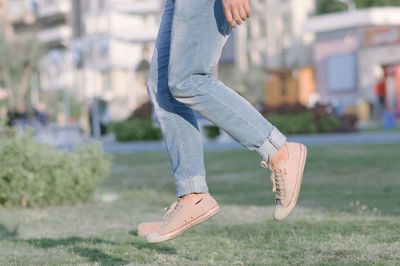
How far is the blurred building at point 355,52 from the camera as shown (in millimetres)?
49625

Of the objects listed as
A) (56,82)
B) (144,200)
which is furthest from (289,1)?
(144,200)

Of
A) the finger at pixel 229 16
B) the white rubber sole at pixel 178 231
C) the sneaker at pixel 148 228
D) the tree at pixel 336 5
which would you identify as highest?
the finger at pixel 229 16

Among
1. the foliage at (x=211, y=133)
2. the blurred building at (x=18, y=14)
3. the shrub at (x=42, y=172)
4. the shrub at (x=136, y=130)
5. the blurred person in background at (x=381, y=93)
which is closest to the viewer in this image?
the shrub at (x=42, y=172)

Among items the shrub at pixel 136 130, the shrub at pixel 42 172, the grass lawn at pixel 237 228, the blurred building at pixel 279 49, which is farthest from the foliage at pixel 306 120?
the blurred building at pixel 279 49

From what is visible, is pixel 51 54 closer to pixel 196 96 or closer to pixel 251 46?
pixel 251 46

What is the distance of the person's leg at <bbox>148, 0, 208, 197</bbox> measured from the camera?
380 cm

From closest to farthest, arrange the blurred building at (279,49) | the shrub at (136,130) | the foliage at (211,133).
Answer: the foliage at (211,133) < the shrub at (136,130) < the blurred building at (279,49)

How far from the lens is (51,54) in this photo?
266 feet

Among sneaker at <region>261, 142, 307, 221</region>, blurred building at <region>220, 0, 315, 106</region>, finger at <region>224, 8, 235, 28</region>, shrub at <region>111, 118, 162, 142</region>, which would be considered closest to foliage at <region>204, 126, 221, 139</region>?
shrub at <region>111, 118, 162, 142</region>

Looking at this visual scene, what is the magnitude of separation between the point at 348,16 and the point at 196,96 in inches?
2017

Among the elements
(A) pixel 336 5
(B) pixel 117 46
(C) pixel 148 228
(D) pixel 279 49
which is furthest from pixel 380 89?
(C) pixel 148 228

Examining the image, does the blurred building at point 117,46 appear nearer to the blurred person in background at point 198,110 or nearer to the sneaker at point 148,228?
the sneaker at point 148,228

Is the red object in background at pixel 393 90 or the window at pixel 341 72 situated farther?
the window at pixel 341 72

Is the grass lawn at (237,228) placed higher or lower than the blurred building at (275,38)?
higher
